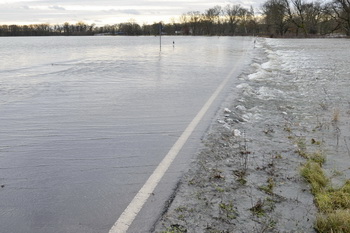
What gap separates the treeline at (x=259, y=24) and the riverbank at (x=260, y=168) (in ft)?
101

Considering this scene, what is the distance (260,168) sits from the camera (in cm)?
479

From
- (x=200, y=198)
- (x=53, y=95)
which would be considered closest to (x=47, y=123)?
(x=53, y=95)

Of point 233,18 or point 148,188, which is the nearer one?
point 148,188

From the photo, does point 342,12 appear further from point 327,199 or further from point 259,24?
point 327,199

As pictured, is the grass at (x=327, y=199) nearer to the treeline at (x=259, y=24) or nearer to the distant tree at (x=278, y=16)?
the treeline at (x=259, y=24)

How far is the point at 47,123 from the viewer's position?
727cm

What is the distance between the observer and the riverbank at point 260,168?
3467mm

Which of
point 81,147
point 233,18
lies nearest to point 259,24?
point 233,18

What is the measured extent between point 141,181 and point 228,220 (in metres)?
1.33

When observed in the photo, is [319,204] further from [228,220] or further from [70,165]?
[70,165]

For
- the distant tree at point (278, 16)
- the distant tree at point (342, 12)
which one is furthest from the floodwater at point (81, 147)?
the distant tree at point (278, 16)

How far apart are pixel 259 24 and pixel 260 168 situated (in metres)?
144

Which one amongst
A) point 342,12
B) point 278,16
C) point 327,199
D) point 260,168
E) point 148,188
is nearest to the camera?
point 327,199

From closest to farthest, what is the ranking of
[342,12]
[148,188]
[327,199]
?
[327,199] < [148,188] < [342,12]
